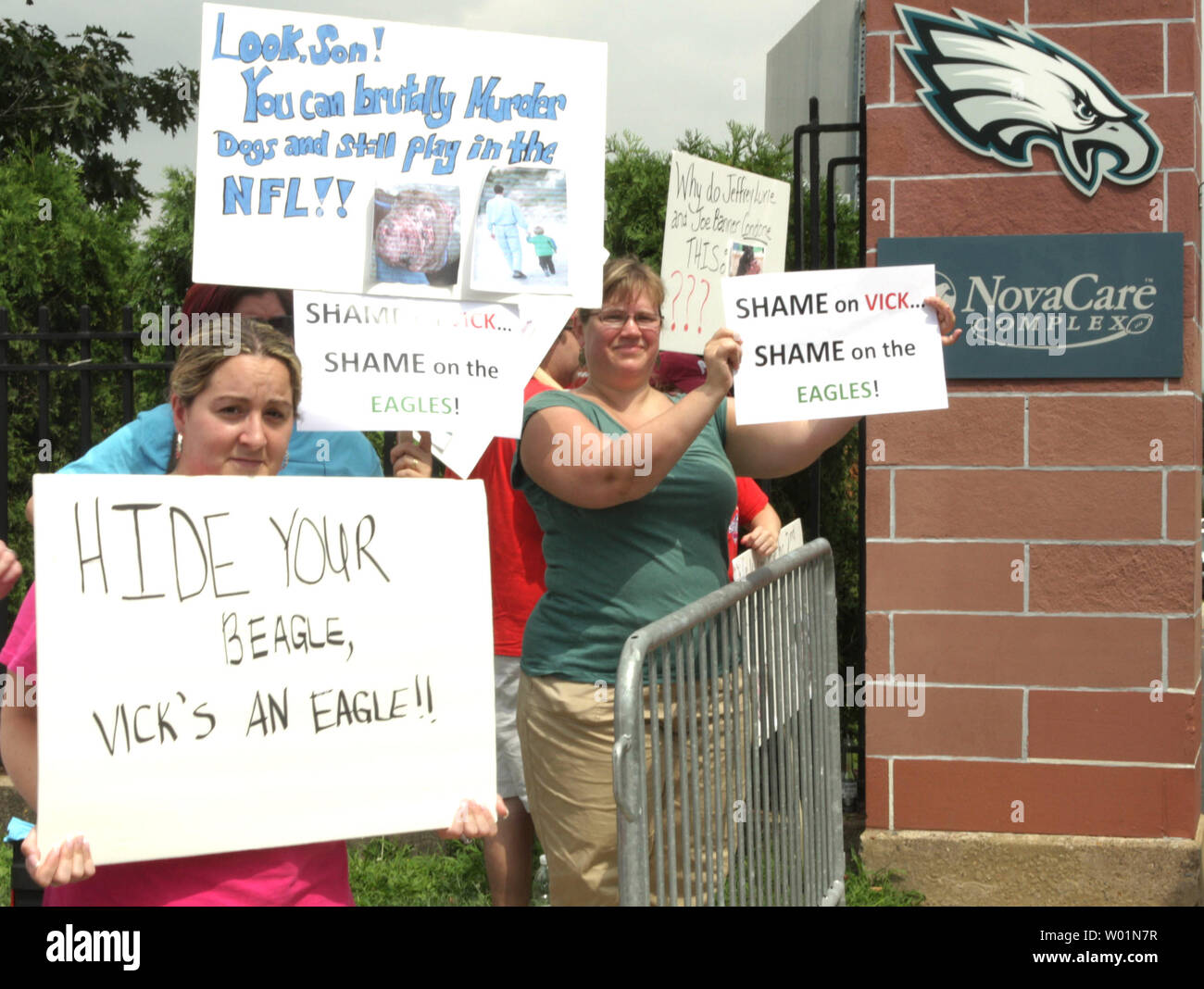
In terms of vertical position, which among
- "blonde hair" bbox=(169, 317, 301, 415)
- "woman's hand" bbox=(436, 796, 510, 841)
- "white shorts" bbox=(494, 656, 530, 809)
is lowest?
"white shorts" bbox=(494, 656, 530, 809)

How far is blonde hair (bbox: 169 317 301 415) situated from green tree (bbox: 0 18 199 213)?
530 inches

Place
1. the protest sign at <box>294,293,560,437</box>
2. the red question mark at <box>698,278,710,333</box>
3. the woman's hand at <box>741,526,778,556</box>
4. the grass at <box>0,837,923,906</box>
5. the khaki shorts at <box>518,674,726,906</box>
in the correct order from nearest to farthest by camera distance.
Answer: the protest sign at <box>294,293,560,437</box> < the khaki shorts at <box>518,674,726,906</box> < the woman's hand at <box>741,526,778,556</box> < the red question mark at <box>698,278,710,333</box> < the grass at <box>0,837,923,906</box>

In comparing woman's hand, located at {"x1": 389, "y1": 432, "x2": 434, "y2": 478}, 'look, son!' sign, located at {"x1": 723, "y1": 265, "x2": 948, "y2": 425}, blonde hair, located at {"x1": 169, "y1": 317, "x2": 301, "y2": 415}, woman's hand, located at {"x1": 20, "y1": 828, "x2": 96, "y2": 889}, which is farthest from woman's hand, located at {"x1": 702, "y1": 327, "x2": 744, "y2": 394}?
woman's hand, located at {"x1": 20, "y1": 828, "x2": 96, "y2": 889}

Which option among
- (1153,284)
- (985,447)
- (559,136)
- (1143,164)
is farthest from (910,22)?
(559,136)

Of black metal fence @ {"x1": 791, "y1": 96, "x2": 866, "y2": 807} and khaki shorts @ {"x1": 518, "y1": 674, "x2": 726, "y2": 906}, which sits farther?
black metal fence @ {"x1": 791, "y1": 96, "x2": 866, "y2": 807}

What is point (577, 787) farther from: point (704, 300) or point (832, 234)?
point (832, 234)

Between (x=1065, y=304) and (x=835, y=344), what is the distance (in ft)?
5.75

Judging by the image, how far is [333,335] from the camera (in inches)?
96.9

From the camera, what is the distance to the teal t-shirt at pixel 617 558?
282 centimetres

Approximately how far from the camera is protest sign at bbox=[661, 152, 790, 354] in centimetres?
398

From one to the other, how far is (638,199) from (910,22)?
1797 mm

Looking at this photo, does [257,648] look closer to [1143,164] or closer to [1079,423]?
[1079,423]

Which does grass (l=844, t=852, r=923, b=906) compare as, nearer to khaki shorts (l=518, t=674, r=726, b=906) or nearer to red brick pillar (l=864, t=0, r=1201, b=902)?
red brick pillar (l=864, t=0, r=1201, b=902)

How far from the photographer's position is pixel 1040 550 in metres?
4.34
